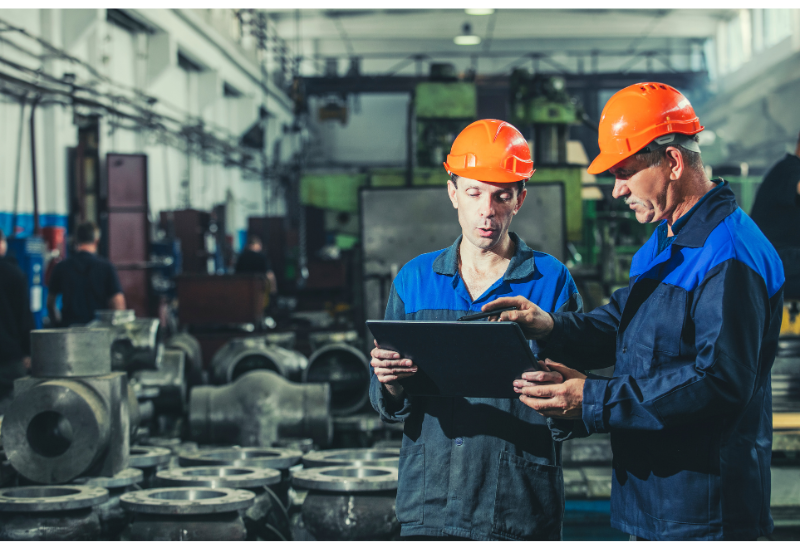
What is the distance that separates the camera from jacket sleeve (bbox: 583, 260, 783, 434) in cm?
152

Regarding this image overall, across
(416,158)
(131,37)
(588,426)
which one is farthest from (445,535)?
(131,37)

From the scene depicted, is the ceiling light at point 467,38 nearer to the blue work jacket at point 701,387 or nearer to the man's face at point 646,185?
the man's face at point 646,185

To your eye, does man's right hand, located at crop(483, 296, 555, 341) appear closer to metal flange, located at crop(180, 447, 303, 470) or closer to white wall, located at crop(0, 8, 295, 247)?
metal flange, located at crop(180, 447, 303, 470)

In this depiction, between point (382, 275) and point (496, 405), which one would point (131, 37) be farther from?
point (496, 405)

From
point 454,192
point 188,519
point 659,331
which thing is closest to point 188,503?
point 188,519

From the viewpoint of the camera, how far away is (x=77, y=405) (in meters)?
3.58

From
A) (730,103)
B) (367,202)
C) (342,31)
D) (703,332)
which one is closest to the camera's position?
(703,332)

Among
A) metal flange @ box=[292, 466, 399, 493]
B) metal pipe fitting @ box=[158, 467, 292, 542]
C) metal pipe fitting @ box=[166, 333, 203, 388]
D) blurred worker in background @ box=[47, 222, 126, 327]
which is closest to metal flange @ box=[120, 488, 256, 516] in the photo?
metal pipe fitting @ box=[158, 467, 292, 542]

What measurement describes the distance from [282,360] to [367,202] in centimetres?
148

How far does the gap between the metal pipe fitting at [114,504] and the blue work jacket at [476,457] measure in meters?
2.01

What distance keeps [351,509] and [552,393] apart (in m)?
1.86

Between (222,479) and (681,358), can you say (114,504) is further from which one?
(681,358)

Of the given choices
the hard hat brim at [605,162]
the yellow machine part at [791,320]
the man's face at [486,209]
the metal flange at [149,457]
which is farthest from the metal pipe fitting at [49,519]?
the yellow machine part at [791,320]
